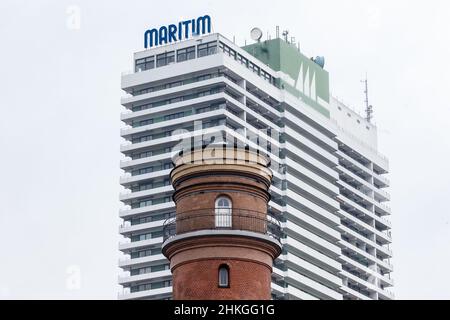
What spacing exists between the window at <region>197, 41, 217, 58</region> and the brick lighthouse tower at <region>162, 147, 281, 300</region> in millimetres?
135528

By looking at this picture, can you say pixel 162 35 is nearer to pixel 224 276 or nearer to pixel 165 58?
pixel 165 58

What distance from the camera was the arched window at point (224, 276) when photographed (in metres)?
57.4

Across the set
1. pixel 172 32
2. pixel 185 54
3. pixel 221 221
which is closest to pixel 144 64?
pixel 172 32

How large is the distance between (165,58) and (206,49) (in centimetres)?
677

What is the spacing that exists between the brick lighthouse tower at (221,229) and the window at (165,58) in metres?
138

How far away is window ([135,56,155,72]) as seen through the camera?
652 feet

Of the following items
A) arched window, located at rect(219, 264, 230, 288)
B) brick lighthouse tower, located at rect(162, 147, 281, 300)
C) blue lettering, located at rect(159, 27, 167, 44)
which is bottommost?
arched window, located at rect(219, 264, 230, 288)

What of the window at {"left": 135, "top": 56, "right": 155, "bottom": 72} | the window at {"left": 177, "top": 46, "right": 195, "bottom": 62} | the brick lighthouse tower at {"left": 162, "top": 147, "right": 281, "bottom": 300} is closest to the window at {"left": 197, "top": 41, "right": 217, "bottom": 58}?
the window at {"left": 177, "top": 46, "right": 195, "bottom": 62}

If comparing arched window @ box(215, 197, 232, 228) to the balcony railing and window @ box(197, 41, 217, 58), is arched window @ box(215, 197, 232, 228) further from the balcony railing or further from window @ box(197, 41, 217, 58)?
window @ box(197, 41, 217, 58)

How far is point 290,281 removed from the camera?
194 m

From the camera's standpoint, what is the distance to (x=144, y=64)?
19950 cm
